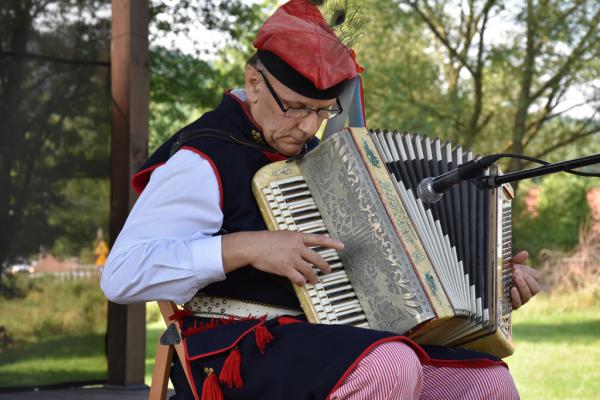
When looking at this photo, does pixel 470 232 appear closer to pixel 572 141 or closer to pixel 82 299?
pixel 82 299

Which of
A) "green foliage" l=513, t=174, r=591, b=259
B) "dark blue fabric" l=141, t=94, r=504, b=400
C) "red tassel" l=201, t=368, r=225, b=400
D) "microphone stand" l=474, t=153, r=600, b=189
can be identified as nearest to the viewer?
"microphone stand" l=474, t=153, r=600, b=189

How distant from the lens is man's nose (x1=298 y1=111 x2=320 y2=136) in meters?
2.10

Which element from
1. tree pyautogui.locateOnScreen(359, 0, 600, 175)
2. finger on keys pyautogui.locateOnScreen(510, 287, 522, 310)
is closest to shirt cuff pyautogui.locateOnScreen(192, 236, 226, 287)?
finger on keys pyautogui.locateOnScreen(510, 287, 522, 310)

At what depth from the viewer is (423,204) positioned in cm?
210

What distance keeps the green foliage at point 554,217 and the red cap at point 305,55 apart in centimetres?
1027

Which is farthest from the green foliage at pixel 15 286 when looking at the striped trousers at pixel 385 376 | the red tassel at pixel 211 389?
the striped trousers at pixel 385 376

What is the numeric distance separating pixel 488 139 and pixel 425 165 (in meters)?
10.9

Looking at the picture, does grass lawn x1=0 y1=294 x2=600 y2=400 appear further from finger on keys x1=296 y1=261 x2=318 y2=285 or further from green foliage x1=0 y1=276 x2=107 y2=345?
finger on keys x1=296 y1=261 x2=318 y2=285

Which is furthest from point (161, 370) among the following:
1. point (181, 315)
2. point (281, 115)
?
point (281, 115)

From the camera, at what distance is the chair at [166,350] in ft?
7.04

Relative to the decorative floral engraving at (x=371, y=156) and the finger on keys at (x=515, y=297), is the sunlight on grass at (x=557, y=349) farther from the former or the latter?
the decorative floral engraving at (x=371, y=156)

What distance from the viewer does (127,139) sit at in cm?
421

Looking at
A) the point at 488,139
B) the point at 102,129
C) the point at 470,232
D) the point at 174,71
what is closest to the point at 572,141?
the point at 488,139

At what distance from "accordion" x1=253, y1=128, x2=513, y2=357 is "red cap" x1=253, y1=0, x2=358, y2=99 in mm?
122
